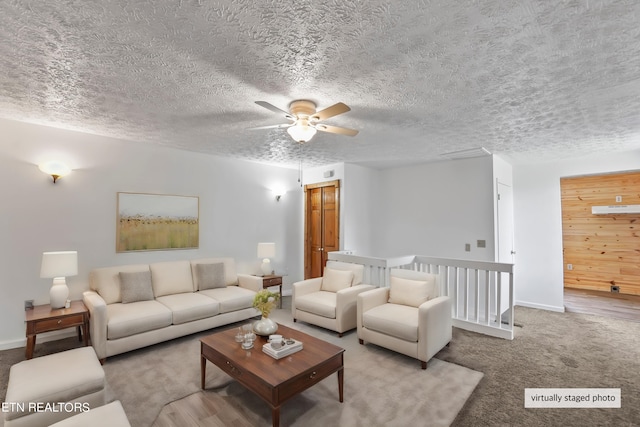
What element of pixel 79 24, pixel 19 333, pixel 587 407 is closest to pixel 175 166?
pixel 19 333

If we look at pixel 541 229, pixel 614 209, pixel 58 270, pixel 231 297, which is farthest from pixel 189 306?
pixel 614 209

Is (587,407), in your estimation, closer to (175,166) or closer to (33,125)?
(175,166)

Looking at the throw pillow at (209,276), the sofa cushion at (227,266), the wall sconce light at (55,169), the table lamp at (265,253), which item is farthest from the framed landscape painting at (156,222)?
the table lamp at (265,253)

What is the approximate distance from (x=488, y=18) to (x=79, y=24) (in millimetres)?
2266

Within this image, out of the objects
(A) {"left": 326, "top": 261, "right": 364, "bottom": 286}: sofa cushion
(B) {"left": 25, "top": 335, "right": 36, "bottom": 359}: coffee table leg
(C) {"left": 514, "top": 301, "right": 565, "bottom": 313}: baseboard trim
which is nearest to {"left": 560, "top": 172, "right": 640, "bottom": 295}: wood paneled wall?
(C) {"left": 514, "top": 301, "right": 565, "bottom": 313}: baseboard trim

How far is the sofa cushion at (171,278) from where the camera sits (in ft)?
13.1

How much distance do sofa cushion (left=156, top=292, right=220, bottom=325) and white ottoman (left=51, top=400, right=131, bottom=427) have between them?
1927 millimetres

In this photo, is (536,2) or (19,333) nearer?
(536,2)

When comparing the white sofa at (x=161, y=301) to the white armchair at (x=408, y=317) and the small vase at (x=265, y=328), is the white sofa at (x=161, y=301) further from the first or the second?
the white armchair at (x=408, y=317)

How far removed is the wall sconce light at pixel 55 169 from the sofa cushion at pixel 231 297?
223 cm

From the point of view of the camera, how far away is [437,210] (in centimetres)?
526

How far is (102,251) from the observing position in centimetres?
389

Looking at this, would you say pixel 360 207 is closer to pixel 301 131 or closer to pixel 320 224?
pixel 320 224

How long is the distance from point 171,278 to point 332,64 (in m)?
3.54
